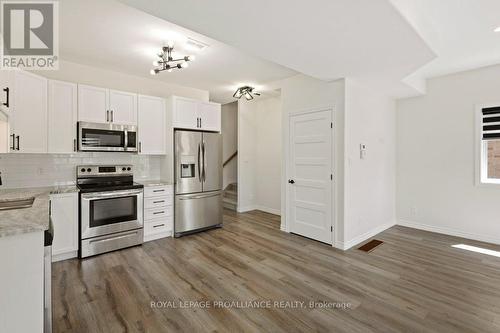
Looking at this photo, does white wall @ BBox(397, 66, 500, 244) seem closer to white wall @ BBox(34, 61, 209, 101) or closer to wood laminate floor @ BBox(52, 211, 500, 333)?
wood laminate floor @ BBox(52, 211, 500, 333)

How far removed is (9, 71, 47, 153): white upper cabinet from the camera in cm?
283

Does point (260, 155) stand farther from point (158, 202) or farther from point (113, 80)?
point (113, 80)

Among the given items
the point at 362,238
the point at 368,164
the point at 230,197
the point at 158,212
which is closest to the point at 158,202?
the point at 158,212

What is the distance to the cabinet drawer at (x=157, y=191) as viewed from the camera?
383 centimetres

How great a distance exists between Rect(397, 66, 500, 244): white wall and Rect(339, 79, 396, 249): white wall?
0.26 m

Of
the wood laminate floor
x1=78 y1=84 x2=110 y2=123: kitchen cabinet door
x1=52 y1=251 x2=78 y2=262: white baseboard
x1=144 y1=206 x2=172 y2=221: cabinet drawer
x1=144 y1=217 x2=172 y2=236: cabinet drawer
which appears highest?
x1=78 y1=84 x2=110 y2=123: kitchen cabinet door

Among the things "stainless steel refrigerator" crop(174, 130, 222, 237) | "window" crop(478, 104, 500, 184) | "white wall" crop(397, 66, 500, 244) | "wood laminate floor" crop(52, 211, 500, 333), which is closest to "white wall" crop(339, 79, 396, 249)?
"white wall" crop(397, 66, 500, 244)

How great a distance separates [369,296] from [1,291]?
2854 mm

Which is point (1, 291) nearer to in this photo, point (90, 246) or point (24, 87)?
point (90, 246)

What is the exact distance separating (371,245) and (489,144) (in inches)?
104

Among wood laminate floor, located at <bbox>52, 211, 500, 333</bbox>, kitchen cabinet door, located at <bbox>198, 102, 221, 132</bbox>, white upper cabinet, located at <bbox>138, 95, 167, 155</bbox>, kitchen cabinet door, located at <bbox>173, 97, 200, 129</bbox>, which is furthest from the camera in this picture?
kitchen cabinet door, located at <bbox>198, 102, 221, 132</bbox>

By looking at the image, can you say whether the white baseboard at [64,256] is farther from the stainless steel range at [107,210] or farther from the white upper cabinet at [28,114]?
the white upper cabinet at [28,114]

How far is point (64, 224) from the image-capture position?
3.12 metres

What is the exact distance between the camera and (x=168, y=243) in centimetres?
379
